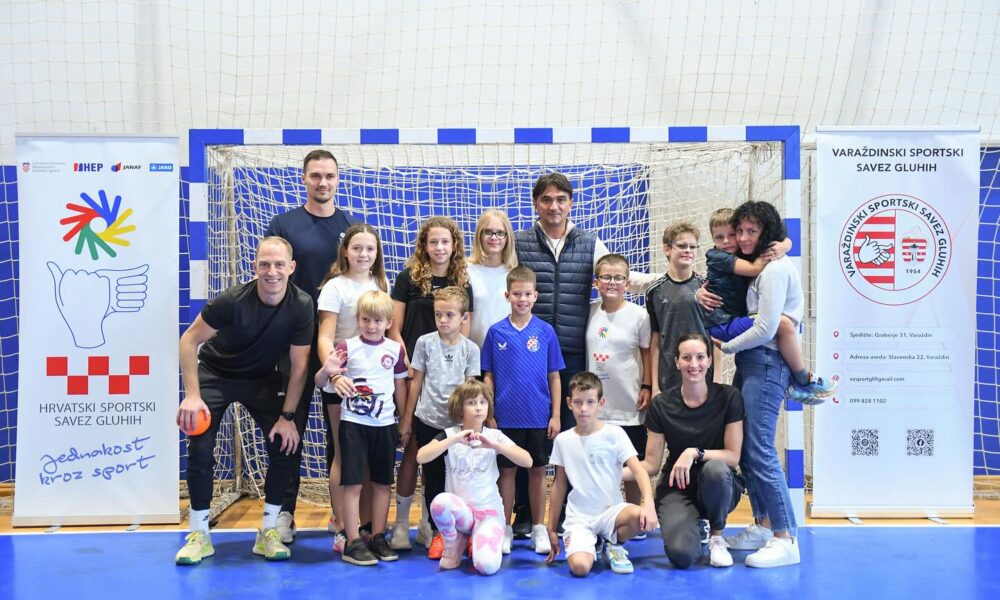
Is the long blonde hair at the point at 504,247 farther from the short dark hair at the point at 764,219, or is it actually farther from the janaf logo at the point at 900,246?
the janaf logo at the point at 900,246

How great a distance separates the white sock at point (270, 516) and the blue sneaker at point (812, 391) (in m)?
2.52

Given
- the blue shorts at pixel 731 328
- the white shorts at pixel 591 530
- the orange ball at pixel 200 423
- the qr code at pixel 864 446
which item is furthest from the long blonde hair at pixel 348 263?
the qr code at pixel 864 446

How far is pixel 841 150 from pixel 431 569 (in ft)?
10.5

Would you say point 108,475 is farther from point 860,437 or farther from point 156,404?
point 860,437

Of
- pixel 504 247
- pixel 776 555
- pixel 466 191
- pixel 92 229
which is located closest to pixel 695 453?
pixel 776 555

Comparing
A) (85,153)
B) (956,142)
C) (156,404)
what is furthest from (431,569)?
(956,142)

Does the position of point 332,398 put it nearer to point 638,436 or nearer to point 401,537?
point 401,537

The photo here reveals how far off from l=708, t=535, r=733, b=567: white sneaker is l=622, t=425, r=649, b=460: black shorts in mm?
531

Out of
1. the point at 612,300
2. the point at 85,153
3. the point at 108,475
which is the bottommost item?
the point at 108,475

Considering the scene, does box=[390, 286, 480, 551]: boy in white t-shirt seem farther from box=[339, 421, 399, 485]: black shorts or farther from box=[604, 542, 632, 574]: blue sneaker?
box=[604, 542, 632, 574]: blue sneaker

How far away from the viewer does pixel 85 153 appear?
14.4ft

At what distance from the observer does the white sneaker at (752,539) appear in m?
3.84

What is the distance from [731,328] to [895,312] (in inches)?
57.4

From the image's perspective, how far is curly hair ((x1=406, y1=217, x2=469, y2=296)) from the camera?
12.8 feet
